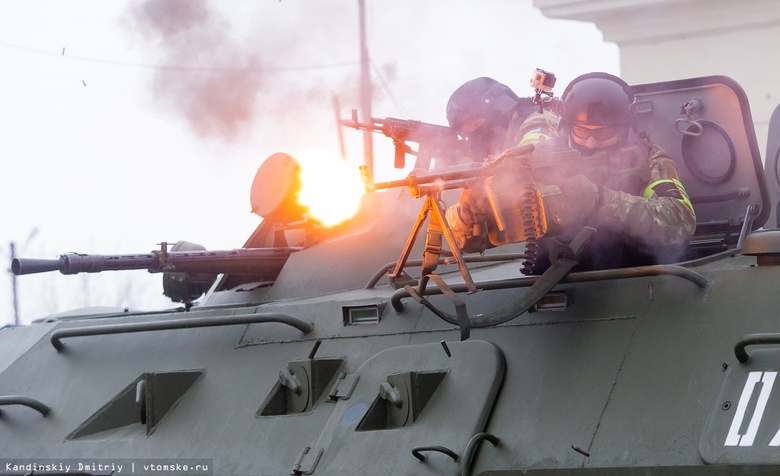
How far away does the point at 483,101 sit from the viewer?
27.6 feet

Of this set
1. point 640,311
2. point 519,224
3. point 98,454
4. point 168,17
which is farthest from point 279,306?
point 168,17

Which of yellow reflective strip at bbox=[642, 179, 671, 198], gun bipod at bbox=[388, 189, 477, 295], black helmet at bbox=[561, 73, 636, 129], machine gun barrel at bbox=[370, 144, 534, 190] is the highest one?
black helmet at bbox=[561, 73, 636, 129]

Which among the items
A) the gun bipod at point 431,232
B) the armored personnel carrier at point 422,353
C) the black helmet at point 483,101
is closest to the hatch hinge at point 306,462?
the armored personnel carrier at point 422,353

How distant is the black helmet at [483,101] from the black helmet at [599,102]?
96.0 inches

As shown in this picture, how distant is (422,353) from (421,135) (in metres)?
3.51

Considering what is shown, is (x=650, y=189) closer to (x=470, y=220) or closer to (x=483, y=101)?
(x=470, y=220)

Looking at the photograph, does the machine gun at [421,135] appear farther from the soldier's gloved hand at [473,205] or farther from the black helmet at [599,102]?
the soldier's gloved hand at [473,205]

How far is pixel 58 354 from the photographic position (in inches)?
283

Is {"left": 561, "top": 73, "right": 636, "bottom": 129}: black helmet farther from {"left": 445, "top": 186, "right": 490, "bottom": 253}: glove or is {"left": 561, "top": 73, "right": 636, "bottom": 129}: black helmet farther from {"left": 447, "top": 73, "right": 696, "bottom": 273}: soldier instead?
{"left": 445, "top": 186, "right": 490, "bottom": 253}: glove

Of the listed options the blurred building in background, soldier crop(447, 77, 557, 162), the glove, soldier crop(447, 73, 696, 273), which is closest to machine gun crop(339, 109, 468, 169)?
soldier crop(447, 77, 557, 162)

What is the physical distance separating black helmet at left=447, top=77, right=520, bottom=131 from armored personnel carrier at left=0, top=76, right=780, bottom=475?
1.34m

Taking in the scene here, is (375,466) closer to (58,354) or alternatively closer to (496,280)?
(496,280)

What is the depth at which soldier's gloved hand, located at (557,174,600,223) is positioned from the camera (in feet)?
17.3

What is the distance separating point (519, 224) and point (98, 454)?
2463 mm
